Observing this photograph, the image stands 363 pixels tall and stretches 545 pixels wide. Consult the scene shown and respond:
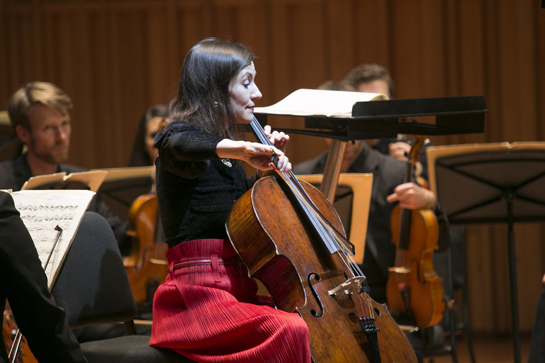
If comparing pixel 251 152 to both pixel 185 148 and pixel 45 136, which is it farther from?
pixel 45 136

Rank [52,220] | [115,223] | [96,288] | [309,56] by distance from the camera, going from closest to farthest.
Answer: [52,220] → [96,288] → [115,223] → [309,56]

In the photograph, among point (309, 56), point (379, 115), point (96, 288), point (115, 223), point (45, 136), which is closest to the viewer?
point (379, 115)

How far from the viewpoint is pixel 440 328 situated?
107 inches

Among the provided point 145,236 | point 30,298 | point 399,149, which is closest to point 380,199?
point 399,149

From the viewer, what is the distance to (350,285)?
1474 millimetres

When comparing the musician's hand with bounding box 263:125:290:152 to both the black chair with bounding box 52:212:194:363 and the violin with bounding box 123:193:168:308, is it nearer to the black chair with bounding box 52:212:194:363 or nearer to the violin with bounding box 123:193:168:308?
the black chair with bounding box 52:212:194:363

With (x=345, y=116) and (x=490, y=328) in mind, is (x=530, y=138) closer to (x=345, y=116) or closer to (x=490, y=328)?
(x=490, y=328)

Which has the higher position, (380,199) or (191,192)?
(191,192)

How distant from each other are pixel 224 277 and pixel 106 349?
0.41 m

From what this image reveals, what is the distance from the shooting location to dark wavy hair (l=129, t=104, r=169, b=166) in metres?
3.54

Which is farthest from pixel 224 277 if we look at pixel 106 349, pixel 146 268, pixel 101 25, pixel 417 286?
pixel 101 25

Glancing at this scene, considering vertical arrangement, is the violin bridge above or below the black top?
below

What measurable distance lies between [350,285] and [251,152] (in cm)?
40

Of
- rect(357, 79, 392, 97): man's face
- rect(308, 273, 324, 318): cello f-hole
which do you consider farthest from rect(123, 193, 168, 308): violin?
rect(308, 273, 324, 318): cello f-hole
